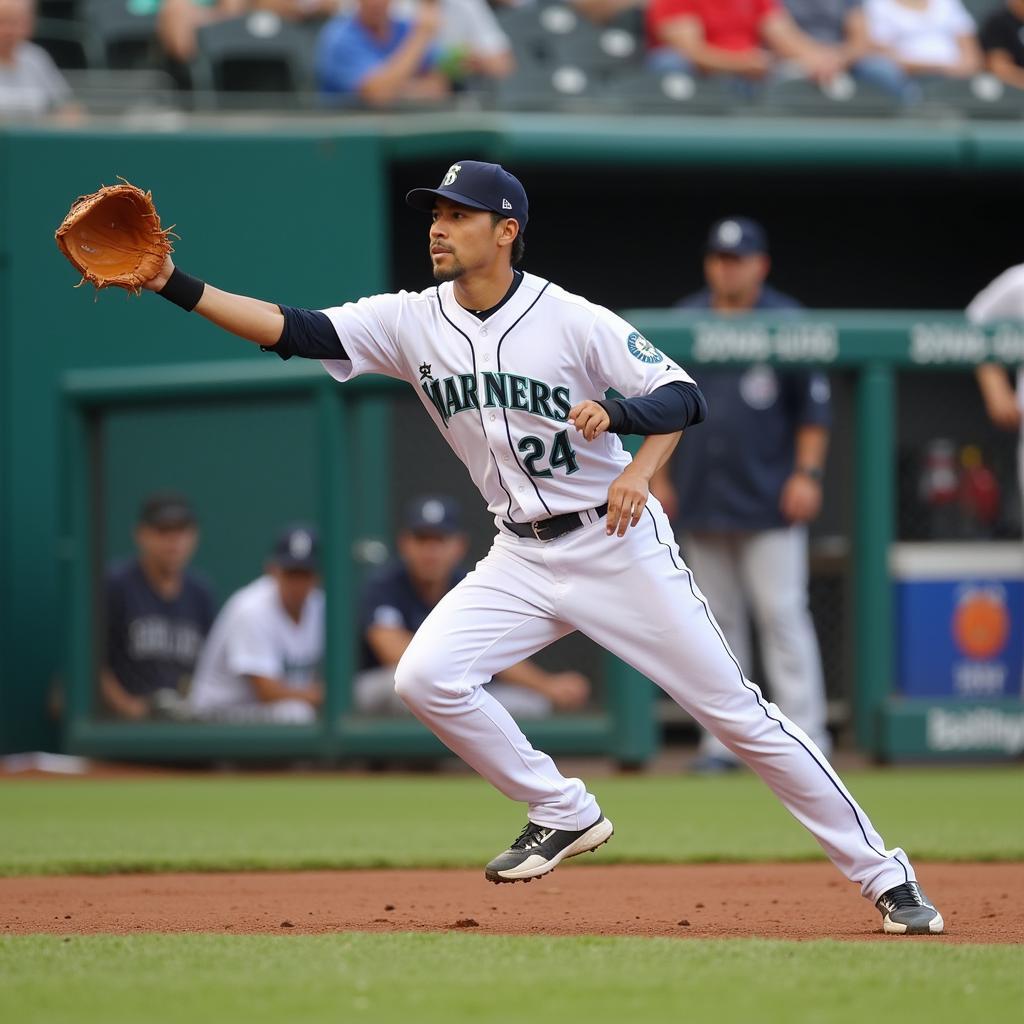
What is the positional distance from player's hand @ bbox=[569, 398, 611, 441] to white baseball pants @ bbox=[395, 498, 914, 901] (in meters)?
0.40

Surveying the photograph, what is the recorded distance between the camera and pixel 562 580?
429cm

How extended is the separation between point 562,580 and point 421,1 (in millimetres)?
6357

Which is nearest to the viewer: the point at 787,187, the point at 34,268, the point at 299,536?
the point at 299,536

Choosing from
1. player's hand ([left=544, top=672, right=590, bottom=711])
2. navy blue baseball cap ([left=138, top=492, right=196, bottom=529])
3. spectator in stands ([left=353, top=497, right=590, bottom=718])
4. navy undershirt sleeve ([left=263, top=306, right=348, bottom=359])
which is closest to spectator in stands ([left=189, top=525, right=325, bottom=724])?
spectator in stands ([left=353, top=497, right=590, bottom=718])

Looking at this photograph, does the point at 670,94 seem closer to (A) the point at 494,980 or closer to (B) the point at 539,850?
(B) the point at 539,850

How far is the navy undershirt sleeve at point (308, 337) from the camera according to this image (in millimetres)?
4160

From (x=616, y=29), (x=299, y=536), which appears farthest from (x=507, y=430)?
(x=616, y=29)

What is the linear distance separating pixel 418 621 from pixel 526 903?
10.5 feet

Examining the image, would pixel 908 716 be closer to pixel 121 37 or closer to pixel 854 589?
pixel 854 589

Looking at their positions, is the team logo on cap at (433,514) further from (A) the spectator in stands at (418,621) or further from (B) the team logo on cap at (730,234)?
(B) the team logo on cap at (730,234)

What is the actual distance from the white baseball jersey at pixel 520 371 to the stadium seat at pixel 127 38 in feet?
19.3

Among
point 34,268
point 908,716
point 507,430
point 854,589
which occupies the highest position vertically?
point 34,268

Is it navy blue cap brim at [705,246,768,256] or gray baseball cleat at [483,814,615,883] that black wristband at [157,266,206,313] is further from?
navy blue cap brim at [705,246,768,256]

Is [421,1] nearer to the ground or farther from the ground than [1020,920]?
farther from the ground
